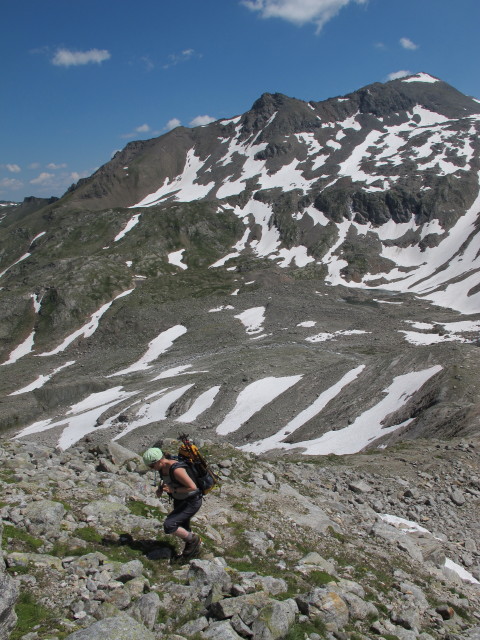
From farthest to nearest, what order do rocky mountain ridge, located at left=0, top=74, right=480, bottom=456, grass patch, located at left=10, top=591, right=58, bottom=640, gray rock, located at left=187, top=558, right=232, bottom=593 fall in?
rocky mountain ridge, located at left=0, top=74, right=480, bottom=456
gray rock, located at left=187, top=558, right=232, bottom=593
grass patch, located at left=10, top=591, right=58, bottom=640

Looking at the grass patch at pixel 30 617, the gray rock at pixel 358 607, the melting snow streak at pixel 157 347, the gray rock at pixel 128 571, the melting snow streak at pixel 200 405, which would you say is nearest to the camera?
the grass patch at pixel 30 617

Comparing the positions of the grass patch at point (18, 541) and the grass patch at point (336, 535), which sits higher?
the grass patch at point (18, 541)

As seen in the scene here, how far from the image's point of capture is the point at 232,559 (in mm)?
11289

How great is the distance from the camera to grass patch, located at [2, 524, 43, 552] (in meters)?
9.53

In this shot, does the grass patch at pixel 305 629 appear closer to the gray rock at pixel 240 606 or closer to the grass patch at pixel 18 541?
the gray rock at pixel 240 606

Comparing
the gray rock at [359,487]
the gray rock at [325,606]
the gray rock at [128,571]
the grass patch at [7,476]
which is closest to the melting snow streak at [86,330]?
the gray rock at [359,487]

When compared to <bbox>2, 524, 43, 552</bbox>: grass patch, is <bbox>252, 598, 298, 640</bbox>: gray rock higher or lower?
lower

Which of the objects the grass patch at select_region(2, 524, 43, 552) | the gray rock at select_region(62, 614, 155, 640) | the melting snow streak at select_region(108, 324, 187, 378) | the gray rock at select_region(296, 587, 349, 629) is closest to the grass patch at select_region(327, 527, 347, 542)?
the gray rock at select_region(296, 587, 349, 629)

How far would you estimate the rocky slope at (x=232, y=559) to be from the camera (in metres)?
7.97

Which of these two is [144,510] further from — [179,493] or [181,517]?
[179,493]

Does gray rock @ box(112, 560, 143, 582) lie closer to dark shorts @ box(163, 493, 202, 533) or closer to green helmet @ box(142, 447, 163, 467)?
dark shorts @ box(163, 493, 202, 533)

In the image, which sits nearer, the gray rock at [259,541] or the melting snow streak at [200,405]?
the gray rock at [259,541]

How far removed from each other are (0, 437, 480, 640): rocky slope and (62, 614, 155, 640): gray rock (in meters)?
0.02

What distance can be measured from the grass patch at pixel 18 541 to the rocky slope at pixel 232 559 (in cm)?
3
